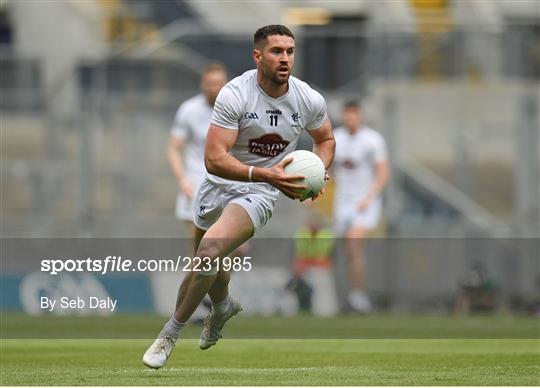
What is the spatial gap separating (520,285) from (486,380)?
1091 cm

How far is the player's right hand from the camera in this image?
10219 mm

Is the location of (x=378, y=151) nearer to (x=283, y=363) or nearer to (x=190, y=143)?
(x=190, y=143)

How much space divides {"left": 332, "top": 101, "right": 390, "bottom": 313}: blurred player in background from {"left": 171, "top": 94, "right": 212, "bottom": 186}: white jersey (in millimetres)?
3449

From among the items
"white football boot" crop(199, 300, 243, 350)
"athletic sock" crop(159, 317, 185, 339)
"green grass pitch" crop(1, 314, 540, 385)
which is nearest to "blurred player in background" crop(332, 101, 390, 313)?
"green grass pitch" crop(1, 314, 540, 385)

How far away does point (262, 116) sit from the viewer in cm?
1063

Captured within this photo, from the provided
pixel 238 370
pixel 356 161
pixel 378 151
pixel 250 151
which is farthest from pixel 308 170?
pixel 356 161

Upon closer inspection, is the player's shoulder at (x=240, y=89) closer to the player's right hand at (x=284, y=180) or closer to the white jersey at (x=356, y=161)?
the player's right hand at (x=284, y=180)

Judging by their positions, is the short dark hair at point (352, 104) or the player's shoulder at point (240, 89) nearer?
the player's shoulder at point (240, 89)

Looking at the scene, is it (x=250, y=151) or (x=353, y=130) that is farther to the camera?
(x=353, y=130)

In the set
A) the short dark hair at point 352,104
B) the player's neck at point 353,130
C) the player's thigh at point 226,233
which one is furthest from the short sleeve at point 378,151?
the player's thigh at point 226,233

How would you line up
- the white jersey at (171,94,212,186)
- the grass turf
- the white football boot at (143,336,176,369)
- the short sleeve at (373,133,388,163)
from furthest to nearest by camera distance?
the short sleeve at (373,133,388,163) < the white jersey at (171,94,212,186) < the white football boot at (143,336,176,369) < the grass turf

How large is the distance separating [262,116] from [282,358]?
2354 mm

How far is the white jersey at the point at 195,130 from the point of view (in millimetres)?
16672

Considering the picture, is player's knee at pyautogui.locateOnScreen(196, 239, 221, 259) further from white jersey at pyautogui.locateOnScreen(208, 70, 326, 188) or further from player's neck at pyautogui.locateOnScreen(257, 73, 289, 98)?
player's neck at pyautogui.locateOnScreen(257, 73, 289, 98)
